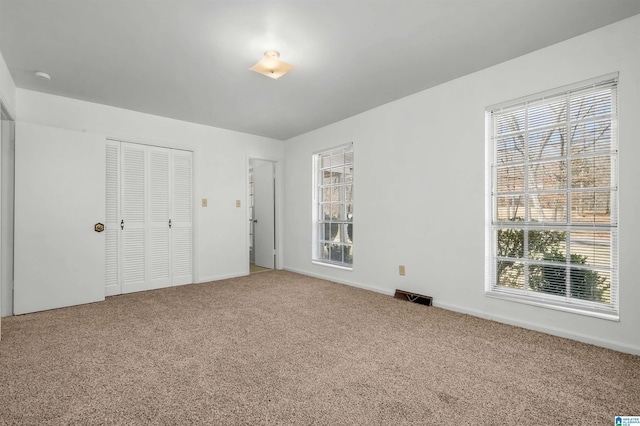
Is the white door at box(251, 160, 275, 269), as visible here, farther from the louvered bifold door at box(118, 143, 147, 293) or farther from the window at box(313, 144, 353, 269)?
the louvered bifold door at box(118, 143, 147, 293)

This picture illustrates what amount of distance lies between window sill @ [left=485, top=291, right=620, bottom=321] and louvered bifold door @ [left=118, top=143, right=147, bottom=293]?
4453mm

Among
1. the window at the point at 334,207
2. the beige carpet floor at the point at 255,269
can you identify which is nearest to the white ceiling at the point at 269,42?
the window at the point at 334,207

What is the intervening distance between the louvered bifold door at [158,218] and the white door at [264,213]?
190 cm

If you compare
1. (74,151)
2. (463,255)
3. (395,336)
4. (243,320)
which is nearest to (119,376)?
(243,320)

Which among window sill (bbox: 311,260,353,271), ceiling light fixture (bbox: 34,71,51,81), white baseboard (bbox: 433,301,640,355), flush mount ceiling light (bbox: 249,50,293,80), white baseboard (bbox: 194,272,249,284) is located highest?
ceiling light fixture (bbox: 34,71,51,81)

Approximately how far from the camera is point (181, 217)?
4.72m

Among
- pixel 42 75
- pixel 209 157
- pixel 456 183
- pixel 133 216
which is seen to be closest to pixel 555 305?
pixel 456 183

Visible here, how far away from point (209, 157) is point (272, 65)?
2.70 metres

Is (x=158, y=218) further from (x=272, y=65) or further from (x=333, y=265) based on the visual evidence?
(x=272, y=65)

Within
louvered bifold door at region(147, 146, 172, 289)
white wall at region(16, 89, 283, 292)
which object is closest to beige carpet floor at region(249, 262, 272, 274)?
white wall at region(16, 89, 283, 292)

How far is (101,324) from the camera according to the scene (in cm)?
298

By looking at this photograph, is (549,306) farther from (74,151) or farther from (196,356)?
(74,151)

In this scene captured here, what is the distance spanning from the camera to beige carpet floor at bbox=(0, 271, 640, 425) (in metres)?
1.63

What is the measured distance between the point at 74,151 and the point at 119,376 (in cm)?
291
